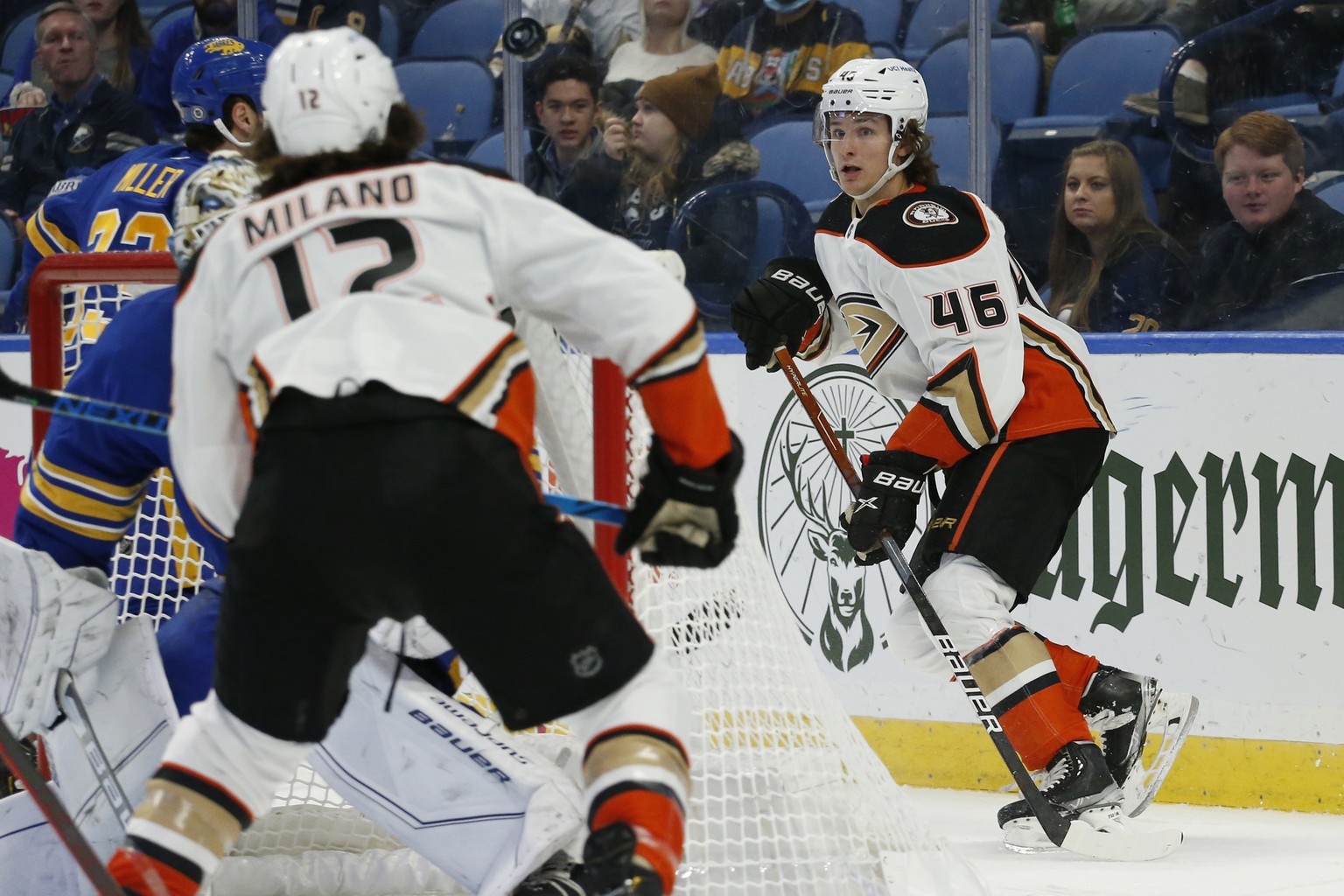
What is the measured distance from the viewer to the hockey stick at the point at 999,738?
2844 millimetres

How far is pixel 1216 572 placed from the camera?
10.7ft

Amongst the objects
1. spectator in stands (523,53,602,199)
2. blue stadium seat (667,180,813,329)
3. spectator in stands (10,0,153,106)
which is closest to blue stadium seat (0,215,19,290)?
spectator in stands (10,0,153,106)

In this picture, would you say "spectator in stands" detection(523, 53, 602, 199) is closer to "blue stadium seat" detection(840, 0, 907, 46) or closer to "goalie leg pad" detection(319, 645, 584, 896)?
"blue stadium seat" detection(840, 0, 907, 46)

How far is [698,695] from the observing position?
7.84 feet

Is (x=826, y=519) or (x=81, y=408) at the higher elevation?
(x=81, y=408)

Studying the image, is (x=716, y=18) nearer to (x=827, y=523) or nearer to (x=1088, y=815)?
(x=827, y=523)

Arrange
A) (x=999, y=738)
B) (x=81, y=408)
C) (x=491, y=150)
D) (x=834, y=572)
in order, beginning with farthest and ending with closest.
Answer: (x=491, y=150) → (x=834, y=572) → (x=999, y=738) → (x=81, y=408)

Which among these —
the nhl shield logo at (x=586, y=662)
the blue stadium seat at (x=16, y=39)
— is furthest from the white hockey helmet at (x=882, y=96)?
the blue stadium seat at (x=16, y=39)

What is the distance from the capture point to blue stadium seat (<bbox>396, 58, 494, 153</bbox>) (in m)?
4.61

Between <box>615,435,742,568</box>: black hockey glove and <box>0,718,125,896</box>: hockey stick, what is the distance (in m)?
0.59

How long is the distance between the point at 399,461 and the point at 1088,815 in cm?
173

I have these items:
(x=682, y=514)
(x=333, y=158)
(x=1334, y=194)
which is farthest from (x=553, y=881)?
(x=1334, y=194)

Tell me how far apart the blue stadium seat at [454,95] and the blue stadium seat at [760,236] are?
2.47 feet

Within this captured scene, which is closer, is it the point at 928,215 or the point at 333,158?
the point at 333,158
